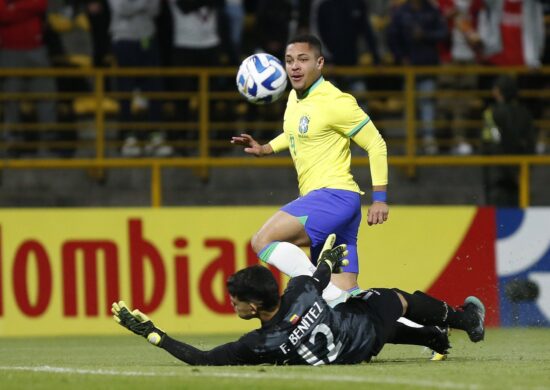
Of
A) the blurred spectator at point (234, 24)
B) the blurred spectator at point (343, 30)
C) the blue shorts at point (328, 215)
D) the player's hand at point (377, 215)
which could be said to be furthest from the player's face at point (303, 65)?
the blurred spectator at point (234, 24)

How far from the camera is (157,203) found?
15891 millimetres

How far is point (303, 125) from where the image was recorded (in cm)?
1075

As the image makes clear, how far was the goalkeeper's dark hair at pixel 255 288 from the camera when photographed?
29.9 feet

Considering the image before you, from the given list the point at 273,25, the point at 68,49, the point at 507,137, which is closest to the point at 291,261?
the point at 507,137

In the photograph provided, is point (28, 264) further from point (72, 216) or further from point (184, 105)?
point (184, 105)

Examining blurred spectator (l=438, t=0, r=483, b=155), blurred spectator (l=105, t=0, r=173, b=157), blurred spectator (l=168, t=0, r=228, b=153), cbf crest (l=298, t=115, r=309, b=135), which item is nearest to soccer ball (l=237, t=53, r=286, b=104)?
cbf crest (l=298, t=115, r=309, b=135)

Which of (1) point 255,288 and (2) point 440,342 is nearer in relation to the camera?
(1) point 255,288

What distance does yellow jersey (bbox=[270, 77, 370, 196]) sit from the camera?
1067 cm

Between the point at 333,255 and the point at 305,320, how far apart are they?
785 mm

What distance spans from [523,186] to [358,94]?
2601mm

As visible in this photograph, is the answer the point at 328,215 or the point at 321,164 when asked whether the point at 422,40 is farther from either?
the point at 328,215

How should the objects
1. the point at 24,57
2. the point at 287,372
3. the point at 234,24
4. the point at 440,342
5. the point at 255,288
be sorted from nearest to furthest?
the point at 287,372 < the point at 255,288 < the point at 440,342 < the point at 24,57 < the point at 234,24

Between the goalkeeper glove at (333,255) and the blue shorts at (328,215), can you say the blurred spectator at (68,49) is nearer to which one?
the blue shorts at (328,215)

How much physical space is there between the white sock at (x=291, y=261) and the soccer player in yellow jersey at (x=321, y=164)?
24 mm
